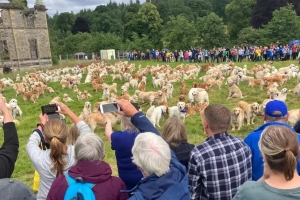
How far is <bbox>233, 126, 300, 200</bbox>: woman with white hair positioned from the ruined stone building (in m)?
35.8

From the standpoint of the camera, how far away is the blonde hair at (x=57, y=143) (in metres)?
2.93

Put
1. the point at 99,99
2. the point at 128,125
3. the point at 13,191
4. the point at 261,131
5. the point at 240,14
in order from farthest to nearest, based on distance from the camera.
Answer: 1. the point at 240,14
2. the point at 99,99
3. the point at 261,131
4. the point at 128,125
5. the point at 13,191

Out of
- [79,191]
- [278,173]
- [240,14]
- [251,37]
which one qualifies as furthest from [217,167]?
[240,14]

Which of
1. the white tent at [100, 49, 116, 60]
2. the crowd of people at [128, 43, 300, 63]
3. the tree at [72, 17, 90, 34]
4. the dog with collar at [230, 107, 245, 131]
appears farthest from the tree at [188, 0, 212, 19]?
the dog with collar at [230, 107, 245, 131]

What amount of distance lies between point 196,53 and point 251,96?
1748cm

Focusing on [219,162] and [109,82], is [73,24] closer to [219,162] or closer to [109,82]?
[109,82]

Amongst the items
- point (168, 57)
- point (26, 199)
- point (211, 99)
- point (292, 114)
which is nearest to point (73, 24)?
point (168, 57)

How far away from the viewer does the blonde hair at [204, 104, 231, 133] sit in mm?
2861

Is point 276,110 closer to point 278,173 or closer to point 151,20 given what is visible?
point 278,173

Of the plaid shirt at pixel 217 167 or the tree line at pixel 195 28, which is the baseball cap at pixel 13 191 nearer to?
the plaid shirt at pixel 217 167

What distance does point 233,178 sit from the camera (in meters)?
2.91

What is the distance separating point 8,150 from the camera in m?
2.49

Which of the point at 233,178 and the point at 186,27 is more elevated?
the point at 186,27

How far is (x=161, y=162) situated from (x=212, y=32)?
37.1 metres
